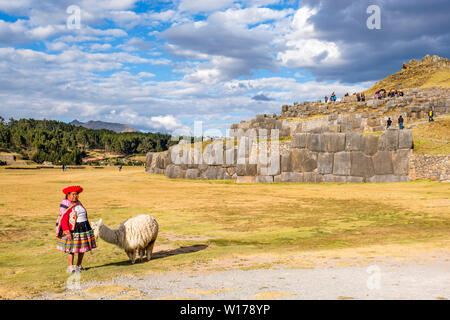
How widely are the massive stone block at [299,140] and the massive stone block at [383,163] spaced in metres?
5.82

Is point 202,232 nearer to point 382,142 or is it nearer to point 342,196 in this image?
point 342,196

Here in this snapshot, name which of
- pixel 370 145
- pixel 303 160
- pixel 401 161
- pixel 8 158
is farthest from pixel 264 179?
pixel 8 158

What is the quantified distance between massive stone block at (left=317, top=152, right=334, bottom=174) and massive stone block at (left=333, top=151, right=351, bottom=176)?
0.33 m

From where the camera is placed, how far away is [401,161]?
29.7 meters

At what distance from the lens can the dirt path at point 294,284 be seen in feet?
18.1

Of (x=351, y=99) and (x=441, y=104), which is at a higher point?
(x=351, y=99)

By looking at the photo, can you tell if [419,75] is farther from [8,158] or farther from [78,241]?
[8,158]

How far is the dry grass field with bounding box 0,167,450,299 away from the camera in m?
8.45

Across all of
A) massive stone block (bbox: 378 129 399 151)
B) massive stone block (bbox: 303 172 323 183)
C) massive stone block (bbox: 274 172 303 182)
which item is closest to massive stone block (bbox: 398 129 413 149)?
massive stone block (bbox: 378 129 399 151)

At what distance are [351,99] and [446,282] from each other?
5488 cm

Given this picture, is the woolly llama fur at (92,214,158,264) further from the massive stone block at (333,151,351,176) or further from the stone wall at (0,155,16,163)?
the stone wall at (0,155,16,163)

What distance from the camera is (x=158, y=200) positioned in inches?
873

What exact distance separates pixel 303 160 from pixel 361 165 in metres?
4.76
